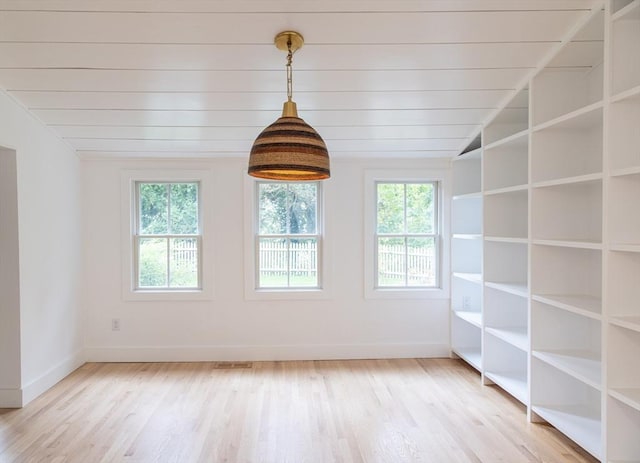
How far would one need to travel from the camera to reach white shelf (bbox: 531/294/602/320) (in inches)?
85.4

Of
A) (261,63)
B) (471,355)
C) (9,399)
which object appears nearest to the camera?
(261,63)

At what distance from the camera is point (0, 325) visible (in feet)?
9.57

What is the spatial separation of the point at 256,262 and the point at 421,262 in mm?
1740

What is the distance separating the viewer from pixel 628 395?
1.89 meters

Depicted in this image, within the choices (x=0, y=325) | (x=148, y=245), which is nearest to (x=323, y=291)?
(x=148, y=245)

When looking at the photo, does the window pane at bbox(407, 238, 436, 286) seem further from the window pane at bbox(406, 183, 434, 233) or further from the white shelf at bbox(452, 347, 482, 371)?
the white shelf at bbox(452, 347, 482, 371)

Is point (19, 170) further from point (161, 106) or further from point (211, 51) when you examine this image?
point (211, 51)

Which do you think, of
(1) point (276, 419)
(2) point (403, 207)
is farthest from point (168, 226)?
(2) point (403, 207)

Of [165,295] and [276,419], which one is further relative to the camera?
[165,295]

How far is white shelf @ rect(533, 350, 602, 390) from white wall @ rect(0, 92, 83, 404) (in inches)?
149

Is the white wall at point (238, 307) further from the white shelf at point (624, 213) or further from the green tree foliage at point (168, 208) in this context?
the white shelf at point (624, 213)

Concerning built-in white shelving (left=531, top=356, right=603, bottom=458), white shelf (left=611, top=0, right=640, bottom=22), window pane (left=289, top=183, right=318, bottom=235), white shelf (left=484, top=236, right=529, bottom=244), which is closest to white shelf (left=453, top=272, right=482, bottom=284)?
white shelf (left=484, top=236, right=529, bottom=244)

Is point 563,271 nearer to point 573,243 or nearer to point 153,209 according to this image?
point 573,243

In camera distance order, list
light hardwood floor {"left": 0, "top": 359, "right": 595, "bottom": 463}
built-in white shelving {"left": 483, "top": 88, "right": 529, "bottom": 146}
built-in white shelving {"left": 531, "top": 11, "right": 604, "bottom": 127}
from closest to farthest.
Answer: light hardwood floor {"left": 0, "top": 359, "right": 595, "bottom": 463}, built-in white shelving {"left": 531, "top": 11, "right": 604, "bottom": 127}, built-in white shelving {"left": 483, "top": 88, "right": 529, "bottom": 146}
